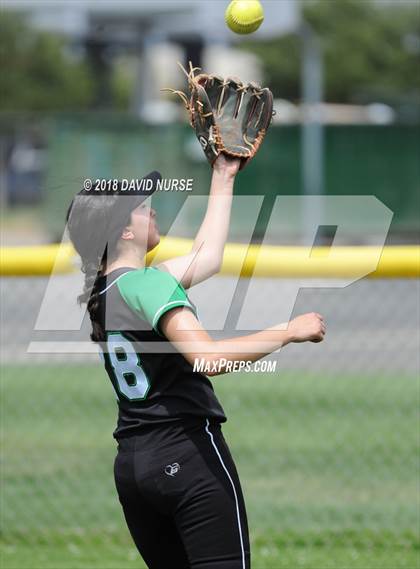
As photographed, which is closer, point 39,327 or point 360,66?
point 39,327

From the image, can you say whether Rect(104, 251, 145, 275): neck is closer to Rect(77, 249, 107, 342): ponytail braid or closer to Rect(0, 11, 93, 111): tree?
Rect(77, 249, 107, 342): ponytail braid

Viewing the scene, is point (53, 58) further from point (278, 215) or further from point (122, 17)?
point (278, 215)

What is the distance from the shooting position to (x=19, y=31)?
4341cm

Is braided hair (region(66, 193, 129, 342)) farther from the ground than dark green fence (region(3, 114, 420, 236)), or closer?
farther from the ground

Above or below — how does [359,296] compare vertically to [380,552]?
above

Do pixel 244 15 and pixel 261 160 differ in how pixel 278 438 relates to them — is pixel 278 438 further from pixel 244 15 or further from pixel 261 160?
pixel 261 160

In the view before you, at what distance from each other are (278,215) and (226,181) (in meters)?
15.2

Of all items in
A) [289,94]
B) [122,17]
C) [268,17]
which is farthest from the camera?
[289,94]

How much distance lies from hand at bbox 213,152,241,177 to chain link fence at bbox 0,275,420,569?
1785 millimetres

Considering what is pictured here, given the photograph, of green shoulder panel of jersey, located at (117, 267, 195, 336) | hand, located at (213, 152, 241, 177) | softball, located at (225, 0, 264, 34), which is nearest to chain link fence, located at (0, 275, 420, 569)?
softball, located at (225, 0, 264, 34)

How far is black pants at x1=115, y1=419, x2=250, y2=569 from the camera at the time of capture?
352cm

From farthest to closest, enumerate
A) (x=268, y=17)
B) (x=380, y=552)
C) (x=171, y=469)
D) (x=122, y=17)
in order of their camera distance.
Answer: (x=122, y=17)
(x=268, y=17)
(x=380, y=552)
(x=171, y=469)

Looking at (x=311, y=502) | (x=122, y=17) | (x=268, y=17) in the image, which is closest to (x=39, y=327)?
(x=311, y=502)

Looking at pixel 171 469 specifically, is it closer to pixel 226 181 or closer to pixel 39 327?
pixel 226 181
